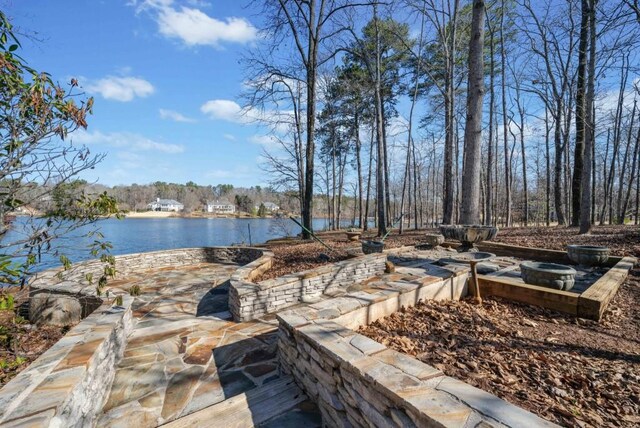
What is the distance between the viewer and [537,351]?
2.20 metres

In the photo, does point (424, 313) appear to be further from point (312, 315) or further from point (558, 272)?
point (558, 272)

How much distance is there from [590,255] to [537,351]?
3.93 metres

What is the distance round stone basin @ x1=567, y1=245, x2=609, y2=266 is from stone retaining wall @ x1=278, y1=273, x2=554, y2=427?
440 cm

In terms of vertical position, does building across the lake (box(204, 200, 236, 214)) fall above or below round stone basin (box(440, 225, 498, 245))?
above

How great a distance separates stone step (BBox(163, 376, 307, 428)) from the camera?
6.30ft

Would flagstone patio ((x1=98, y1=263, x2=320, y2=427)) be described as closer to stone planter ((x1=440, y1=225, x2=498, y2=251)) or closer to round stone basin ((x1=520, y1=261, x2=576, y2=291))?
round stone basin ((x1=520, y1=261, x2=576, y2=291))

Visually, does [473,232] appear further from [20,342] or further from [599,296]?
[20,342]

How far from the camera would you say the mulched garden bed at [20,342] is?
2338mm

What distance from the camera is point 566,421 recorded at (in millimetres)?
1441

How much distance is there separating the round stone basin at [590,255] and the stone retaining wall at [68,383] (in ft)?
22.2

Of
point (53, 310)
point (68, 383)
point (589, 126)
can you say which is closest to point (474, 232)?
point (68, 383)

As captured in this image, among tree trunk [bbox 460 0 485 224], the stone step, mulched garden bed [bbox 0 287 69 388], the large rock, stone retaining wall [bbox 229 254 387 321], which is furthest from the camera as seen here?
tree trunk [bbox 460 0 485 224]

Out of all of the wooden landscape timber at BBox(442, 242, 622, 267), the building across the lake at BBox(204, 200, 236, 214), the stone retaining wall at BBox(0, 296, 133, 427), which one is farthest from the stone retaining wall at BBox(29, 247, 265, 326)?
the building across the lake at BBox(204, 200, 236, 214)

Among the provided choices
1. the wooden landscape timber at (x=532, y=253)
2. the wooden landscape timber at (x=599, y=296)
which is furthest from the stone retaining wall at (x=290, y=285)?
the wooden landscape timber at (x=532, y=253)
